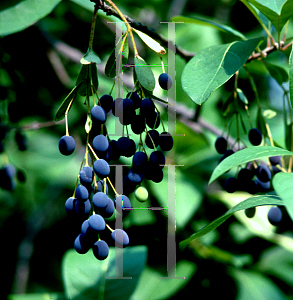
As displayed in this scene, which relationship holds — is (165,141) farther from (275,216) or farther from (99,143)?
(275,216)

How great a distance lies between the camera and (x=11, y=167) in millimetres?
1263

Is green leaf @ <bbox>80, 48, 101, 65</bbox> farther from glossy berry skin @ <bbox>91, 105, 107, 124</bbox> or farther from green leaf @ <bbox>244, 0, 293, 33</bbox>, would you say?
green leaf @ <bbox>244, 0, 293, 33</bbox>

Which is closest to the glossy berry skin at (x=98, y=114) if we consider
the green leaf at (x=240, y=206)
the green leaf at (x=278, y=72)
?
the green leaf at (x=240, y=206)

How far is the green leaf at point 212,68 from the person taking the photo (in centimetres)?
76

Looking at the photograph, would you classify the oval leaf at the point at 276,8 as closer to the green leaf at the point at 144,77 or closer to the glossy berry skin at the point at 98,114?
the green leaf at the point at 144,77

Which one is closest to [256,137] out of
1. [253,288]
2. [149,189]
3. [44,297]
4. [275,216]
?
[275,216]

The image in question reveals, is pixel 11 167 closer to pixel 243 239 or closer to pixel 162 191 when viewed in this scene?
pixel 162 191

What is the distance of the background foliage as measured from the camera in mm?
1287

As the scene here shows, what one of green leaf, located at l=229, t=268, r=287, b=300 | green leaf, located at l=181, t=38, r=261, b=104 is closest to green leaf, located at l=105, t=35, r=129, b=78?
green leaf, located at l=181, t=38, r=261, b=104

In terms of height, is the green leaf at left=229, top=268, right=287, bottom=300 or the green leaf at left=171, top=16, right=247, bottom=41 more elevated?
the green leaf at left=171, top=16, right=247, bottom=41

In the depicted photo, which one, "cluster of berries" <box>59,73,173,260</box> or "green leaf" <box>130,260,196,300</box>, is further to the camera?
"green leaf" <box>130,260,196,300</box>

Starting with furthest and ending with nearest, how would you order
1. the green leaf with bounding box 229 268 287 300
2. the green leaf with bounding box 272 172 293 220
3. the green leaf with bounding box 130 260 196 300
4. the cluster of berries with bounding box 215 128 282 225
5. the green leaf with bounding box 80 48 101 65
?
1. the green leaf with bounding box 229 268 287 300
2. the green leaf with bounding box 130 260 196 300
3. the cluster of berries with bounding box 215 128 282 225
4. the green leaf with bounding box 80 48 101 65
5. the green leaf with bounding box 272 172 293 220

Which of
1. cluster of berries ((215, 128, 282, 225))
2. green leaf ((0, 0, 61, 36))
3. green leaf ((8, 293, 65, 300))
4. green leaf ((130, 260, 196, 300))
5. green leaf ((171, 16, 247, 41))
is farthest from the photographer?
green leaf ((130, 260, 196, 300))

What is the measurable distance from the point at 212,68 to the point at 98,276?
86cm
